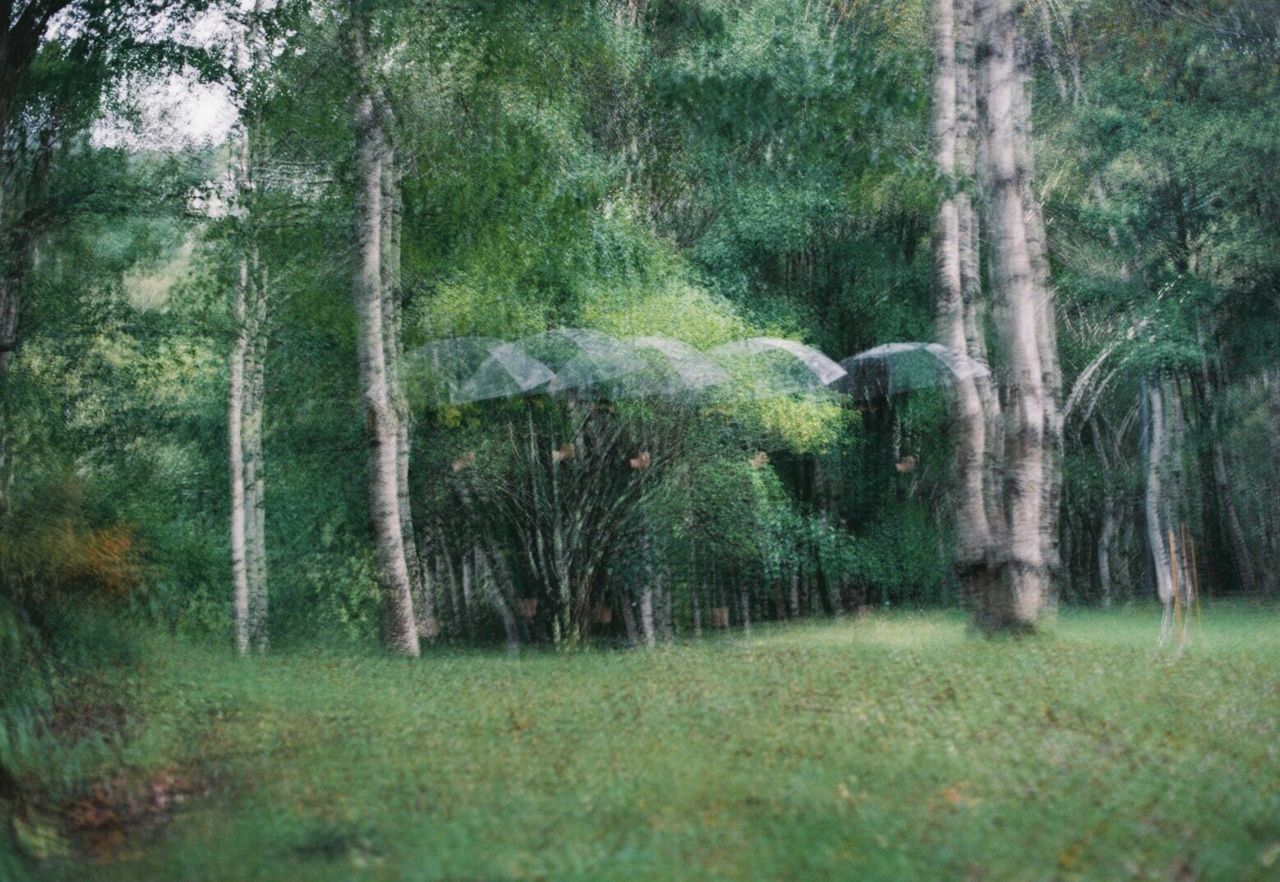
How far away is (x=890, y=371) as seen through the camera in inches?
901

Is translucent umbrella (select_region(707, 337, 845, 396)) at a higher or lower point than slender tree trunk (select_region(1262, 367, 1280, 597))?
higher

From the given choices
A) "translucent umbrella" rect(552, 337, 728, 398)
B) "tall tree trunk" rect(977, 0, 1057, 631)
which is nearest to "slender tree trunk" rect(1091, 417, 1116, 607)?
"tall tree trunk" rect(977, 0, 1057, 631)

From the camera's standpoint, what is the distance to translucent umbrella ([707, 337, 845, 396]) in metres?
17.4

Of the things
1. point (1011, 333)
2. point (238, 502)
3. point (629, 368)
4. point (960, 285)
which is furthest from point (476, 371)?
point (1011, 333)

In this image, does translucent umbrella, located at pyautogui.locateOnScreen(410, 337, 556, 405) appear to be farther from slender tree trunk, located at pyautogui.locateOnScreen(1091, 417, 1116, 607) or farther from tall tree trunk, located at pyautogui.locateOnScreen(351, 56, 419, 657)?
slender tree trunk, located at pyautogui.locateOnScreen(1091, 417, 1116, 607)

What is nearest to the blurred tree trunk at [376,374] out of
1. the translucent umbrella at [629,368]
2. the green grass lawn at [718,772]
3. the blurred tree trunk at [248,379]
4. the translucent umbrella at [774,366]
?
the blurred tree trunk at [248,379]

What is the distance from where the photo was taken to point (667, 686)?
1117 centimetres

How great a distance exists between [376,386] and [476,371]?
6.39 feet

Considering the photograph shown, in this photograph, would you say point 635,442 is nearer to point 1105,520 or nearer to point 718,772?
point 718,772

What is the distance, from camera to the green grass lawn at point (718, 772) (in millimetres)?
5887

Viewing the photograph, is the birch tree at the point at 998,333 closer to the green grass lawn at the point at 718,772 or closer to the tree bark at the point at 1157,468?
the green grass lawn at the point at 718,772

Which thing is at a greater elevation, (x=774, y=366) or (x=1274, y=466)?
(x=774, y=366)

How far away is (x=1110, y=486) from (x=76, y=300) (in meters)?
21.3

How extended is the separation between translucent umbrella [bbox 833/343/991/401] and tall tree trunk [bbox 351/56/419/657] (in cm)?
882
